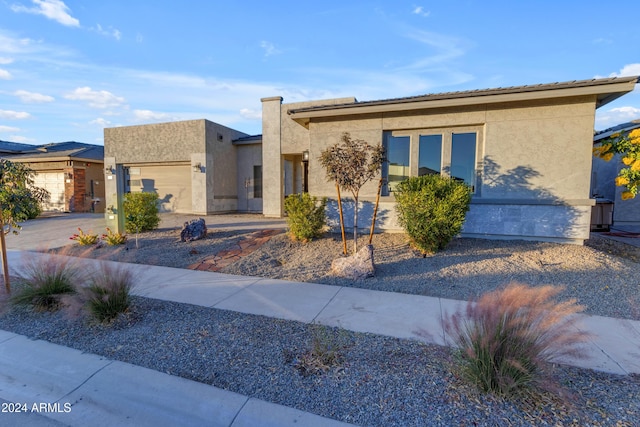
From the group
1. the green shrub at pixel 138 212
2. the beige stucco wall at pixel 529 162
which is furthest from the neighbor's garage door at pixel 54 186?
the beige stucco wall at pixel 529 162

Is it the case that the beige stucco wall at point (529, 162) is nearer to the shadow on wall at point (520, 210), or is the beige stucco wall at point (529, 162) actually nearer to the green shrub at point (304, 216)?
the shadow on wall at point (520, 210)

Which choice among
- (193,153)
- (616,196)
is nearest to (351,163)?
Result: (193,153)

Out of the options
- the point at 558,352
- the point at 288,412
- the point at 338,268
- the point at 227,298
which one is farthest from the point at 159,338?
the point at 558,352

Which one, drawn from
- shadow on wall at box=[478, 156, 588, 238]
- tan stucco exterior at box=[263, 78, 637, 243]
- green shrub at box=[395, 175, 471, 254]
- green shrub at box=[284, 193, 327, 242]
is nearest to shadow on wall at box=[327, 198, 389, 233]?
tan stucco exterior at box=[263, 78, 637, 243]

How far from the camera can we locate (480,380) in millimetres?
2455

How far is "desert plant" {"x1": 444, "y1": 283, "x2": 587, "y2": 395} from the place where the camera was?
2354 millimetres

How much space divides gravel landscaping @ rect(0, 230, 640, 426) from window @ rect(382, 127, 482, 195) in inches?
113

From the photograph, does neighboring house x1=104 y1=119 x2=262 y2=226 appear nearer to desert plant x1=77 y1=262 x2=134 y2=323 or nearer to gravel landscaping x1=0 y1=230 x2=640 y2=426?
gravel landscaping x1=0 y1=230 x2=640 y2=426

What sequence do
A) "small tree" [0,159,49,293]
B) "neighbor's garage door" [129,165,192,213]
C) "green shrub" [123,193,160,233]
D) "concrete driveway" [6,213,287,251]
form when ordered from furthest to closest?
"neighbor's garage door" [129,165,192,213] < "green shrub" [123,193,160,233] < "concrete driveway" [6,213,287,251] < "small tree" [0,159,49,293]

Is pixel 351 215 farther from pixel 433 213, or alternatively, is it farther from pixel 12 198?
pixel 12 198

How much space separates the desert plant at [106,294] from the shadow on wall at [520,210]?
7.56 metres

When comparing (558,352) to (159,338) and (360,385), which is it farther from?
(159,338)

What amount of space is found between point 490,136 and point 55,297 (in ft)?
30.2

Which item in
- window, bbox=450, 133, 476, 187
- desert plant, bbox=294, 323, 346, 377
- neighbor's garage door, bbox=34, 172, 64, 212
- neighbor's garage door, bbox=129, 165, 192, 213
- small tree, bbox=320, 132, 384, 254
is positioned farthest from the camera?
neighbor's garage door, bbox=34, 172, 64, 212
